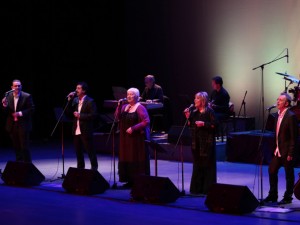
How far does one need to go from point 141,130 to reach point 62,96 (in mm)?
8036

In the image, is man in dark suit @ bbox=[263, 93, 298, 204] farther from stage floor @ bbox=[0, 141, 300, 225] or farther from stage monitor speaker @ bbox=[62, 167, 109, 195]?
stage monitor speaker @ bbox=[62, 167, 109, 195]

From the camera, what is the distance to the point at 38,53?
1845 centimetres

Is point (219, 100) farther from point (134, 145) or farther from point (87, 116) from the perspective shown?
point (134, 145)

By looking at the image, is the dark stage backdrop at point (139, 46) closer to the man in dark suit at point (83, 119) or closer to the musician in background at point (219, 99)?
the musician in background at point (219, 99)

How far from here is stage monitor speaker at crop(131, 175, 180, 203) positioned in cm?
1016

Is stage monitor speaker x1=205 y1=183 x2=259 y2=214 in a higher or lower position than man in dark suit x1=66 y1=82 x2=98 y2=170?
lower

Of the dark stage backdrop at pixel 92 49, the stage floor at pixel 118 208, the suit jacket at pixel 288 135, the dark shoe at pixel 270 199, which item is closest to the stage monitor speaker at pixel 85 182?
the stage floor at pixel 118 208

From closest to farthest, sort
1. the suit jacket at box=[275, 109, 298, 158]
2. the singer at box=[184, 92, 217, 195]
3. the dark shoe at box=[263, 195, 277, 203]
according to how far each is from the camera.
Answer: the suit jacket at box=[275, 109, 298, 158] → the dark shoe at box=[263, 195, 277, 203] → the singer at box=[184, 92, 217, 195]

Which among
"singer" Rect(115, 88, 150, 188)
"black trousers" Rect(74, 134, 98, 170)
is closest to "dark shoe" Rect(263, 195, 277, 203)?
"singer" Rect(115, 88, 150, 188)

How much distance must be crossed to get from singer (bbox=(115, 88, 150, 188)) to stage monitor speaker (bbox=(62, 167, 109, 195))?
20.0 inches

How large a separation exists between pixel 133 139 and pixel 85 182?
1059 millimetres

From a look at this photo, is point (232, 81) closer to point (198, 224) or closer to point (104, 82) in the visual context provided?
point (104, 82)

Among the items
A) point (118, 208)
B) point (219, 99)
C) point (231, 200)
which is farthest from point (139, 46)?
point (231, 200)

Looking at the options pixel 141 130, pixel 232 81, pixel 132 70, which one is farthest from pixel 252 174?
pixel 132 70
